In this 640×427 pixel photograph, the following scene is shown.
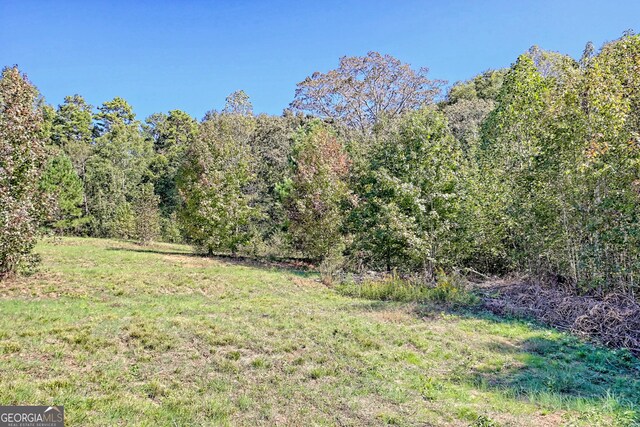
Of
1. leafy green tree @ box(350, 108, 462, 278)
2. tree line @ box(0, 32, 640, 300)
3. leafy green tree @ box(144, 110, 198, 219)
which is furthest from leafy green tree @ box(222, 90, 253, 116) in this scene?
leafy green tree @ box(350, 108, 462, 278)

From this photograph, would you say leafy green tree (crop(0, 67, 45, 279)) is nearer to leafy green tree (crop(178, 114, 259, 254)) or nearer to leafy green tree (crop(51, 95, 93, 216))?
leafy green tree (crop(178, 114, 259, 254))

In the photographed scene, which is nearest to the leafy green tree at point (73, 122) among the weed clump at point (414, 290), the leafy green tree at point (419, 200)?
the leafy green tree at point (419, 200)

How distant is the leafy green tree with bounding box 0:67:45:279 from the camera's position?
9705 millimetres

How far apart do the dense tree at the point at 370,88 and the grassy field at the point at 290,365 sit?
23.7 m

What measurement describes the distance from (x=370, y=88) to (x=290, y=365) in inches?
1086

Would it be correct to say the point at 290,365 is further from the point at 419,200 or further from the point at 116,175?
the point at 116,175

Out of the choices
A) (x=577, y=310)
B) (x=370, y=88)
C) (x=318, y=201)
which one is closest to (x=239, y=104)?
(x=370, y=88)

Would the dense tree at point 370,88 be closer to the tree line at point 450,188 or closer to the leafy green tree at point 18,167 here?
the tree line at point 450,188

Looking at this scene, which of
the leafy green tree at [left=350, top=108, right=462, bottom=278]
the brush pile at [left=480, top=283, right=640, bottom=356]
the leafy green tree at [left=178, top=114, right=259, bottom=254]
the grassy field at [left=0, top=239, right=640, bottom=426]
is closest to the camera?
the grassy field at [left=0, top=239, right=640, bottom=426]

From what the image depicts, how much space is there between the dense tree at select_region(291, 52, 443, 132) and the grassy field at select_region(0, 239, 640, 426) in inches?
932

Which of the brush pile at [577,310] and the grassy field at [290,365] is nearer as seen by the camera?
the grassy field at [290,365]

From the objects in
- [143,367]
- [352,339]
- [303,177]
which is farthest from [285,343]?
[303,177]

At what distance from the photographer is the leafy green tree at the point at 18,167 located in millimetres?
9705

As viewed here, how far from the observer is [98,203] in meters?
34.8
